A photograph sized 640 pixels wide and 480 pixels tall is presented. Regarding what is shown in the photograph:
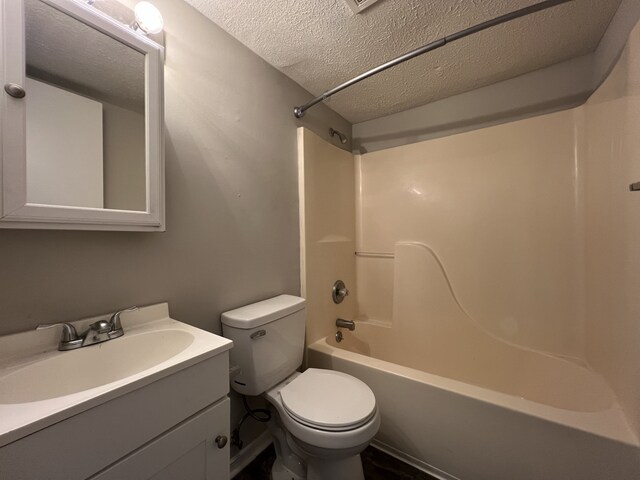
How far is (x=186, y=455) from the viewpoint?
2.35ft

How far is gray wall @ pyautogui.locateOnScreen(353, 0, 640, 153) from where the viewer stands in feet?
3.99

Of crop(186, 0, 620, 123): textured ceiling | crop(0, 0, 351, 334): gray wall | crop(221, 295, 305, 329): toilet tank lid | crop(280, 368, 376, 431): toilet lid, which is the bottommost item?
crop(280, 368, 376, 431): toilet lid

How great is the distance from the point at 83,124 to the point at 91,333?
2.20 ft

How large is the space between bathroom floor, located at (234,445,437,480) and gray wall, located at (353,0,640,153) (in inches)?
83.4


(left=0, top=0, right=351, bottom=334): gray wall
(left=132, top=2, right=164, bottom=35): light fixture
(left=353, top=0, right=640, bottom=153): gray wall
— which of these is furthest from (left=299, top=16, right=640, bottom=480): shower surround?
(left=132, top=2, right=164, bottom=35): light fixture

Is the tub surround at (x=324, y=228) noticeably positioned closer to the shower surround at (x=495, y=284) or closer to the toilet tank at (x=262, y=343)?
the shower surround at (x=495, y=284)

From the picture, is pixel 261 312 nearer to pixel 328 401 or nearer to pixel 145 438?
pixel 328 401

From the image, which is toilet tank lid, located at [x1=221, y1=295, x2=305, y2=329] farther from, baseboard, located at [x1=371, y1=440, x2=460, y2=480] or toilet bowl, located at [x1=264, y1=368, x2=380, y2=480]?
baseboard, located at [x1=371, y1=440, x2=460, y2=480]

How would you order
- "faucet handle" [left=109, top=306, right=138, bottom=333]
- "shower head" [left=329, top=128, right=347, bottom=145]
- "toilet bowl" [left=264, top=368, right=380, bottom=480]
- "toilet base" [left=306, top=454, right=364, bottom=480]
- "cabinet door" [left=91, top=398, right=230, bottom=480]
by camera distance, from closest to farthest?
"cabinet door" [left=91, top=398, right=230, bottom=480] → "faucet handle" [left=109, top=306, right=138, bottom=333] → "toilet bowl" [left=264, top=368, right=380, bottom=480] → "toilet base" [left=306, top=454, right=364, bottom=480] → "shower head" [left=329, top=128, right=347, bottom=145]

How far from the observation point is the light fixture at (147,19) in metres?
0.88

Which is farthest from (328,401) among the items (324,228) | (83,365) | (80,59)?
(80,59)

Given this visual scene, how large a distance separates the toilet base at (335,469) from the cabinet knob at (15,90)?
1577 millimetres

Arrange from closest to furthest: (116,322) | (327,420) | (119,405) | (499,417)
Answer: (119,405) → (116,322) → (327,420) → (499,417)

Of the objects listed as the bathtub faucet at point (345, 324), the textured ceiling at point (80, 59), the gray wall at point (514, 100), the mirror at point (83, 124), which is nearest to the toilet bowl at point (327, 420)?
the bathtub faucet at point (345, 324)
